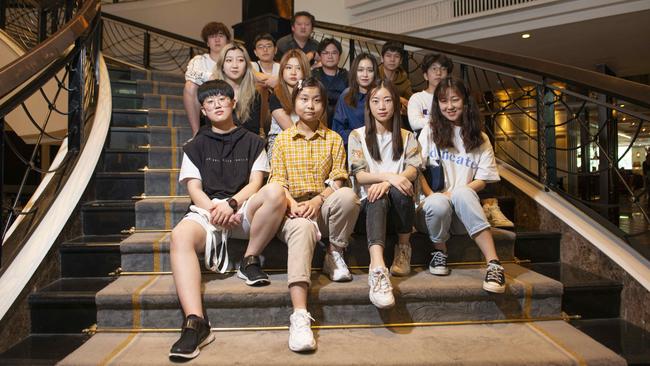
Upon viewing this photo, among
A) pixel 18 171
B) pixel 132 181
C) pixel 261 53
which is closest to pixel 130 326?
pixel 132 181

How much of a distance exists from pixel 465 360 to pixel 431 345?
156 millimetres

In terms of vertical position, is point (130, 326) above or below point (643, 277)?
below

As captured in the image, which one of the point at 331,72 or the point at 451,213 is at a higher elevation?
the point at 331,72

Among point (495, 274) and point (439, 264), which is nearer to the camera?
point (495, 274)

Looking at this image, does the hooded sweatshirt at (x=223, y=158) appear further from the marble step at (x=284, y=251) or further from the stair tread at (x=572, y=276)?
the stair tread at (x=572, y=276)

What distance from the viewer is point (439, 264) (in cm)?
207

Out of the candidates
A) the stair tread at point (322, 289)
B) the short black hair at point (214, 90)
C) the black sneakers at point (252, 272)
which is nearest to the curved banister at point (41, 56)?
the short black hair at point (214, 90)

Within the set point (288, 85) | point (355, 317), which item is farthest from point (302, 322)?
point (288, 85)

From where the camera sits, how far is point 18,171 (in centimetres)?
679

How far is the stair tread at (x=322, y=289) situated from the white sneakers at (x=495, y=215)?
0.38 m

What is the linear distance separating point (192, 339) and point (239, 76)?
5.27 feet

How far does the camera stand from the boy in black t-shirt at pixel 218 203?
1738 mm

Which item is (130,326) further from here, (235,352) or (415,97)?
(415,97)

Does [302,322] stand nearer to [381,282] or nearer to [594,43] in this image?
[381,282]
